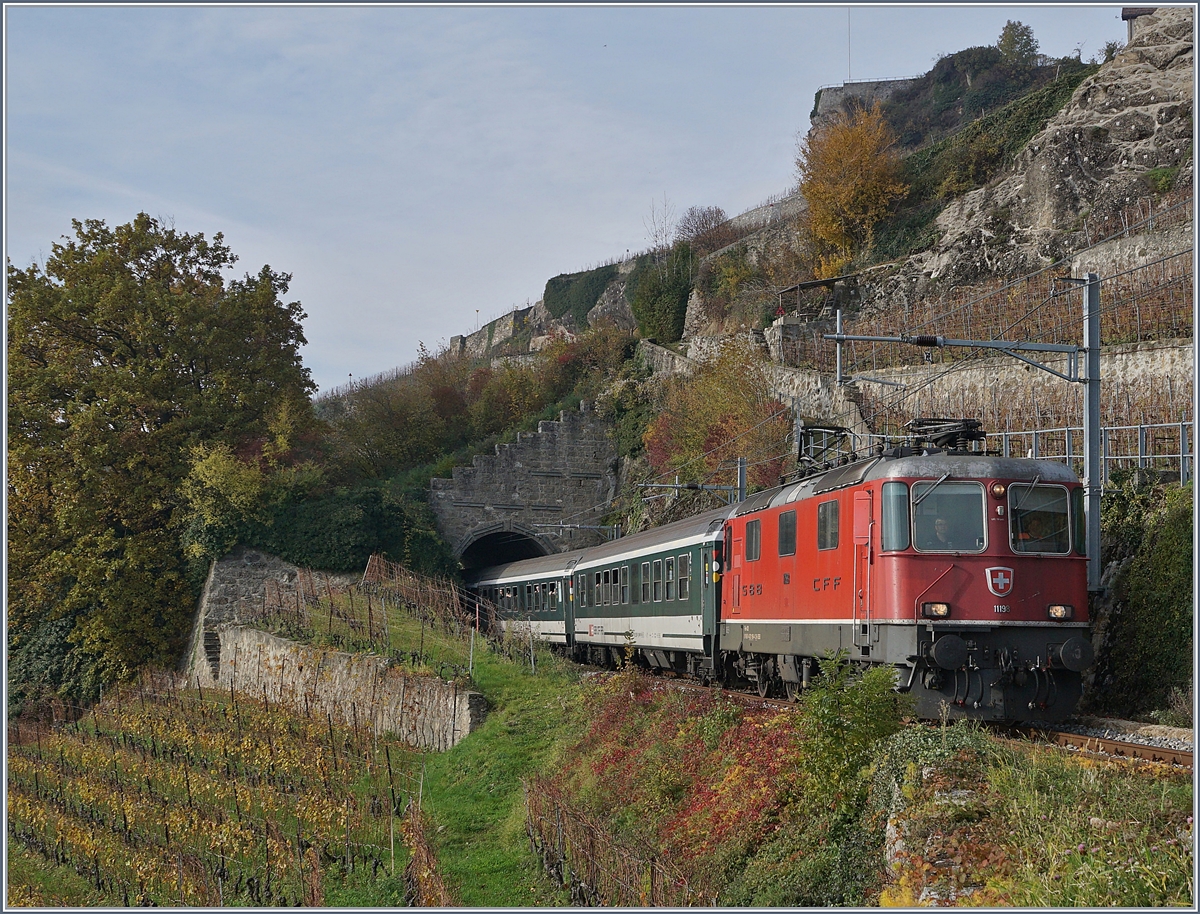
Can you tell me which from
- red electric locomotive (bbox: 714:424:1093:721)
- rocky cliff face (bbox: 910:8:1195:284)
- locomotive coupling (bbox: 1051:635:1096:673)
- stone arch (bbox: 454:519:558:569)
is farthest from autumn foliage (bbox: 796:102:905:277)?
locomotive coupling (bbox: 1051:635:1096:673)

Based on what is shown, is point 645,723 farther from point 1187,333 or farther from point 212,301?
point 212,301

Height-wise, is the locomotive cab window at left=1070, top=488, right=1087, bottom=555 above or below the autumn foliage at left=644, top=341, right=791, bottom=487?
below

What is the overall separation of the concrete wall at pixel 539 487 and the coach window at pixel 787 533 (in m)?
27.1

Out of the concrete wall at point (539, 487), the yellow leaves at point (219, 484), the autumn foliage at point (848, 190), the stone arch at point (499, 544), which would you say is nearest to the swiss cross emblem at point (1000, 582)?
the yellow leaves at point (219, 484)

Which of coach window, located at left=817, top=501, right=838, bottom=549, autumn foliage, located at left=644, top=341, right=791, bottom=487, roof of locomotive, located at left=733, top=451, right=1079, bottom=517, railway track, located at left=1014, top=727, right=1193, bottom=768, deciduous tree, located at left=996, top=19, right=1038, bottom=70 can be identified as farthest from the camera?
deciduous tree, located at left=996, top=19, right=1038, bottom=70

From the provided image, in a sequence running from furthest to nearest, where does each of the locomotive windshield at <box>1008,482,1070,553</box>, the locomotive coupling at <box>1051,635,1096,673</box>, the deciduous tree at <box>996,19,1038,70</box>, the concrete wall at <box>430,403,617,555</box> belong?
the deciduous tree at <box>996,19,1038,70</box>
the concrete wall at <box>430,403,617,555</box>
the locomotive windshield at <box>1008,482,1070,553</box>
the locomotive coupling at <box>1051,635,1096,673</box>

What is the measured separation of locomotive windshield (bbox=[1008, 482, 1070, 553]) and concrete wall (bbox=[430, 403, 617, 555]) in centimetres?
3070

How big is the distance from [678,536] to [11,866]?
11651mm

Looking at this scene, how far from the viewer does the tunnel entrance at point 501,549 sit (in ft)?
142

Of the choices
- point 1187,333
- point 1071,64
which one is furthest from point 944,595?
point 1071,64

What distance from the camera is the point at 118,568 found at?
31.2 m

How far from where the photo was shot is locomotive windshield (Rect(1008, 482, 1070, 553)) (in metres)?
12.0

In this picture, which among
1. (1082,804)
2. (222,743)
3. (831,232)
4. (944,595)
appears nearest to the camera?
(1082,804)

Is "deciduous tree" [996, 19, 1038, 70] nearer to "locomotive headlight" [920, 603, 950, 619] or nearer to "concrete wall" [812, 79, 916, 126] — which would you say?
"concrete wall" [812, 79, 916, 126]
